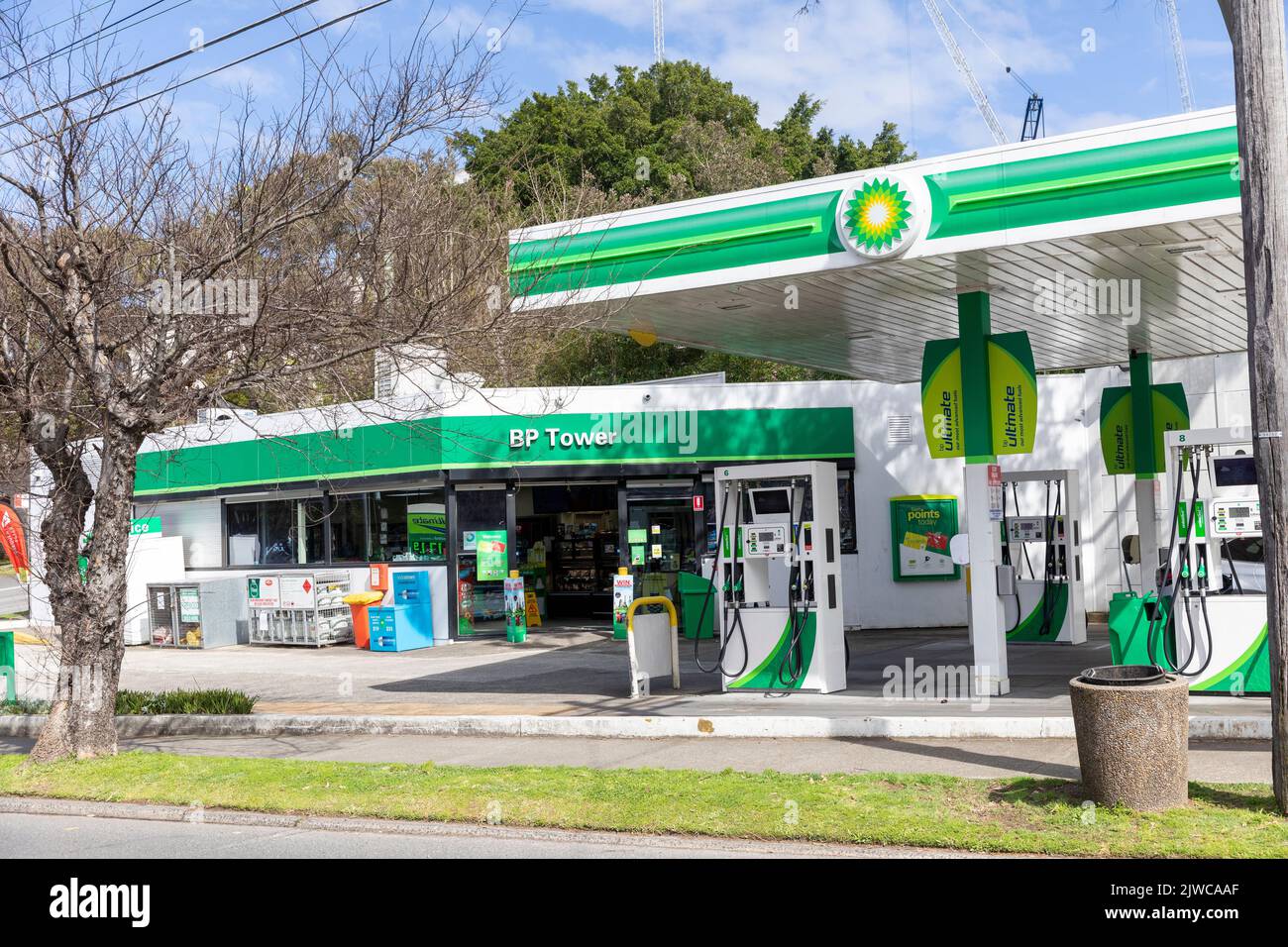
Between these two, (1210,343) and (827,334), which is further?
(1210,343)

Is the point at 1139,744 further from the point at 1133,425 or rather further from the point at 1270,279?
the point at 1133,425

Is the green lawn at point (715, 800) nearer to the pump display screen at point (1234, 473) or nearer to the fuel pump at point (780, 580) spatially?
the fuel pump at point (780, 580)

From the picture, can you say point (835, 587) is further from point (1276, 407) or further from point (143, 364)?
point (143, 364)

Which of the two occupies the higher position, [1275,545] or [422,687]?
[1275,545]

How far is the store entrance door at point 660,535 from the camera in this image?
2283 centimetres

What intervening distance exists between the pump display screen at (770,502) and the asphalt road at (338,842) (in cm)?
614

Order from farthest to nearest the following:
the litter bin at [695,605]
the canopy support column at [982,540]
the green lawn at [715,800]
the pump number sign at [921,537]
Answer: the pump number sign at [921,537] → the litter bin at [695,605] → the canopy support column at [982,540] → the green lawn at [715,800]

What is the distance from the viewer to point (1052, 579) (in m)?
18.3

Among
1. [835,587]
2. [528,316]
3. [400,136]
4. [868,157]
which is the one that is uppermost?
[868,157]

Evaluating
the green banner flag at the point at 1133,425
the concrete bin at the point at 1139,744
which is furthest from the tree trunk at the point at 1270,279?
the green banner flag at the point at 1133,425

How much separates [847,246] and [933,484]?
35.7 feet

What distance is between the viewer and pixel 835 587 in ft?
45.0

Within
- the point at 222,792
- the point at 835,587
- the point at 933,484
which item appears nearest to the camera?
the point at 222,792

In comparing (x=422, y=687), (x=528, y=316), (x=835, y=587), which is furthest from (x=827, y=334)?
(x=422, y=687)
